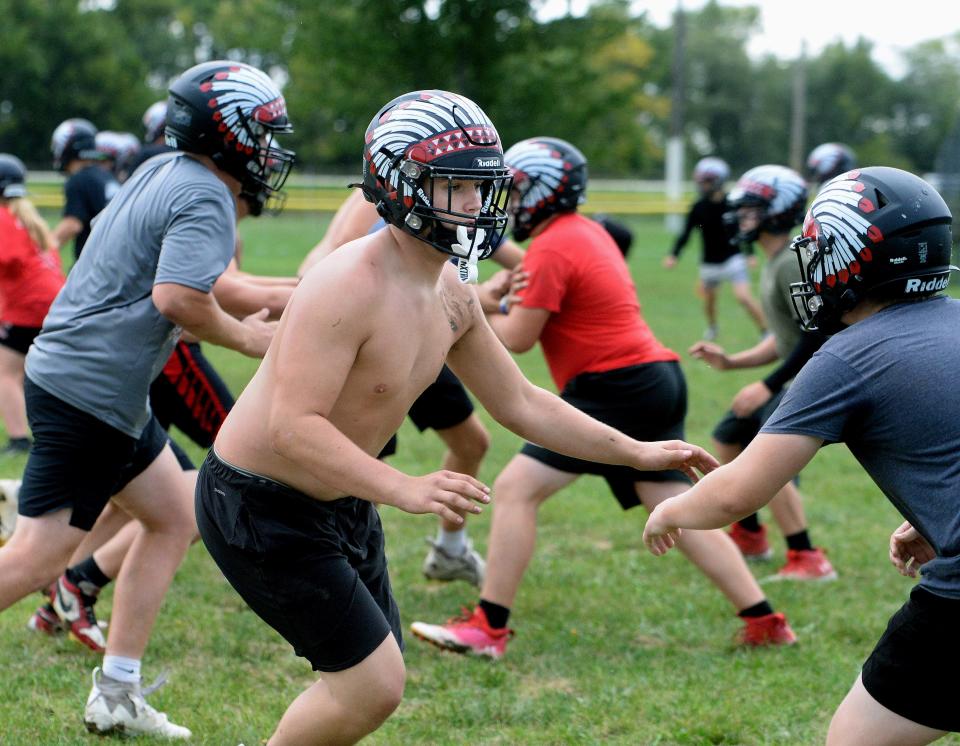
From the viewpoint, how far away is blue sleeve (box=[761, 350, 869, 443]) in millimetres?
2971

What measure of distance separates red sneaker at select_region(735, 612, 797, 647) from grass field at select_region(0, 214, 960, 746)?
0.06 meters

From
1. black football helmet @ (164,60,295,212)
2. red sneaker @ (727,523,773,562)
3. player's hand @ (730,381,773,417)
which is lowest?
red sneaker @ (727,523,773,562)

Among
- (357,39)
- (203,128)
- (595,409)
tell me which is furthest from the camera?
(357,39)

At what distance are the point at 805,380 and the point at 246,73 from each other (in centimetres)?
258

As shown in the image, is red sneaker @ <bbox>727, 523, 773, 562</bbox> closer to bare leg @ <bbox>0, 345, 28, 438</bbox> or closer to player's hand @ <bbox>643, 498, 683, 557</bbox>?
player's hand @ <bbox>643, 498, 683, 557</bbox>

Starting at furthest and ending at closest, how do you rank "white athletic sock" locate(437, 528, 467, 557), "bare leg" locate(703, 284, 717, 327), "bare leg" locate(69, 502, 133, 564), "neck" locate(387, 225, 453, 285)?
"bare leg" locate(703, 284, 717, 327) < "white athletic sock" locate(437, 528, 467, 557) < "bare leg" locate(69, 502, 133, 564) < "neck" locate(387, 225, 453, 285)

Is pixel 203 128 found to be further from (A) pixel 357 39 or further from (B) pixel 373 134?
(A) pixel 357 39

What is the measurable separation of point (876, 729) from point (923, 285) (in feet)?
3.72

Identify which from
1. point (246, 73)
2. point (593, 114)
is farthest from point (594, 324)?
point (593, 114)

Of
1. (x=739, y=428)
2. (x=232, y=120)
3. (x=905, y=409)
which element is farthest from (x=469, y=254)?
(x=739, y=428)

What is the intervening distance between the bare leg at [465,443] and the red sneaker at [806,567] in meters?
1.79

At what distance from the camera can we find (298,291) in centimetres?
312

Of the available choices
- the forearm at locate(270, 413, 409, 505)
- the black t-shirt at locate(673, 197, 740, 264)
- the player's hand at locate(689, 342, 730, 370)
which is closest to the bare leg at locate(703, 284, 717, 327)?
the black t-shirt at locate(673, 197, 740, 264)

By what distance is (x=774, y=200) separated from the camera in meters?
6.64
